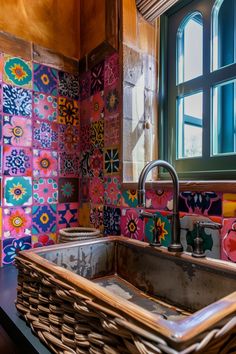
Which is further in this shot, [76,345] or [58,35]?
[58,35]

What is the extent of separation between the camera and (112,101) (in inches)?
43.7

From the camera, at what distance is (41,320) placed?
1.75ft

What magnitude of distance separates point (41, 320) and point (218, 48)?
1.06 meters

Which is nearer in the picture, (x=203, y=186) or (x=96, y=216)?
(x=203, y=186)

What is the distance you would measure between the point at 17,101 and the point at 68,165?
1.18 ft

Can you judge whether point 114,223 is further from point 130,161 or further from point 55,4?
point 55,4

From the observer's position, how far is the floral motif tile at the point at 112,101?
42.8 inches

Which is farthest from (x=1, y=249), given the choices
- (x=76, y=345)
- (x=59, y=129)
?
(x=76, y=345)

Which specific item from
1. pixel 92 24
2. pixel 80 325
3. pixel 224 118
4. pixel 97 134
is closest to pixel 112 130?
pixel 97 134

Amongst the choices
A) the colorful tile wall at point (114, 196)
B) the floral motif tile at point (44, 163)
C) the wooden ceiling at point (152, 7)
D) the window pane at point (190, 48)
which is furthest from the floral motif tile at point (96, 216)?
the wooden ceiling at point (152, 7)

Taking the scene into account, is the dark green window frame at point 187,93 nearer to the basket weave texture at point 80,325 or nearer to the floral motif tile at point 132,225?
the floral motif tile at point 132,225

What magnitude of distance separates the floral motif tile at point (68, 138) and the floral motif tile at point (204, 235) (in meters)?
0.68

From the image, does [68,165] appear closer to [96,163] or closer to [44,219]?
[96,163]

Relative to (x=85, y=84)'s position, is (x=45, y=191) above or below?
below
